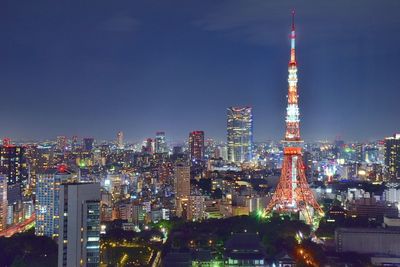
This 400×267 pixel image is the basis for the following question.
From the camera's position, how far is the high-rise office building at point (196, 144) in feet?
87.2

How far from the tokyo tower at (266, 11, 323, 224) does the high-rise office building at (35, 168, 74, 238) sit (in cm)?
452

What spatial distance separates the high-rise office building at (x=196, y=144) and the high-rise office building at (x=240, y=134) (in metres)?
1.83

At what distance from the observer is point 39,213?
1080 cm

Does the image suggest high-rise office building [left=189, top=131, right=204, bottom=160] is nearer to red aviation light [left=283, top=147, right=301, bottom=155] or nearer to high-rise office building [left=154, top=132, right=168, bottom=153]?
high-rise office building [left=154, top=132, right=168, bottom=153]

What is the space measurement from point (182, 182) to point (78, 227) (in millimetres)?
9177

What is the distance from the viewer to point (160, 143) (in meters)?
29.5

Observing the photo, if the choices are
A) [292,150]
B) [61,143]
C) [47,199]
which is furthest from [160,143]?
[47,199]

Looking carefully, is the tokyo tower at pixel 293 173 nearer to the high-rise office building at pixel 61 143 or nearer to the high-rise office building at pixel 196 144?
the high-rise office building at pixel 196 144

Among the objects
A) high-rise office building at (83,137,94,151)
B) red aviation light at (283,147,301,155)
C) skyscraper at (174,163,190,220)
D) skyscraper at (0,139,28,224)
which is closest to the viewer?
red aviation light at (283,147,301,155)

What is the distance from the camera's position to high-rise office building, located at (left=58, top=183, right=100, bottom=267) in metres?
6.66

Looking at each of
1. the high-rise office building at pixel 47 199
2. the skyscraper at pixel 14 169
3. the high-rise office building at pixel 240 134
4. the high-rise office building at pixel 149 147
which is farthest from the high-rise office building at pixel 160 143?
the high-rise office building at pixel 47 199

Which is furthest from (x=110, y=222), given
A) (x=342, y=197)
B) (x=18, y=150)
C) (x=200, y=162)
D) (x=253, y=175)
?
(x=200, y=162)

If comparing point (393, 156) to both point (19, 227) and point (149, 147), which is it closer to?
point (149, 147)

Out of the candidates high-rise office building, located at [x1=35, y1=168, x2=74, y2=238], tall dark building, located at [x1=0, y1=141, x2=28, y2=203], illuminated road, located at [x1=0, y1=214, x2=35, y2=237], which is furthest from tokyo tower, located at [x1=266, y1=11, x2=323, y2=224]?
tall dark building, located at [x1=0, y1=141, x2=28, y2=203]
